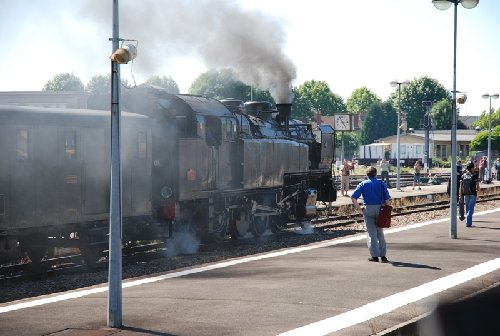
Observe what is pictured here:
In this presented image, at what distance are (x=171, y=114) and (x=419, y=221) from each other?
1125 cm

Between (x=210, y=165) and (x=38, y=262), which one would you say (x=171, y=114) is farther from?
(x=38, y=262)

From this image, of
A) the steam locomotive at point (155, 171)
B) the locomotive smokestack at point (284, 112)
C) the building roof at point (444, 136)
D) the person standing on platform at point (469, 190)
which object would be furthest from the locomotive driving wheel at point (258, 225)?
the building roof at point (444, 136)

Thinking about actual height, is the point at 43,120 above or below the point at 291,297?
above

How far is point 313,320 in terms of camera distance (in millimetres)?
10195

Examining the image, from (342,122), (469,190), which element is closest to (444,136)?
(342,122)

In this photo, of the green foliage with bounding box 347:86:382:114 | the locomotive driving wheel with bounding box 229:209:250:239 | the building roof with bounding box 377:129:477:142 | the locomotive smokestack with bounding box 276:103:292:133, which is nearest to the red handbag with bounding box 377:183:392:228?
the locomotive driving wheel with bounding box 229:209:250:239

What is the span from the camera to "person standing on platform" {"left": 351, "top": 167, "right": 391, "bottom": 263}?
1589 centimetres

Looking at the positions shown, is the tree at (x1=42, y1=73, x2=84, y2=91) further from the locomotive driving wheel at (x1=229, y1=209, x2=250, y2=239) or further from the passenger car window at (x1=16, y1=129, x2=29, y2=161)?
the passenger car window at (x1=16, y1=129, x2=29, y2=161)

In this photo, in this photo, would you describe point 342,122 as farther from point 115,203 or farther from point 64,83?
point 64,83

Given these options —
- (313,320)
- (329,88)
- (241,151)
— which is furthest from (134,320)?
(329,88)

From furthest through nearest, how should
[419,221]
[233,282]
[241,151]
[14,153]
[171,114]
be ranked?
[419,221], [241,151], [171,114], [14,153], [233,282]

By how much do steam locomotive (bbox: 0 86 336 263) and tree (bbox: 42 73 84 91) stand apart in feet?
251

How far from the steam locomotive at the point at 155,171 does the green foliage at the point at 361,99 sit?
513 feet

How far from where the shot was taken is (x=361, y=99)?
182625 mm
